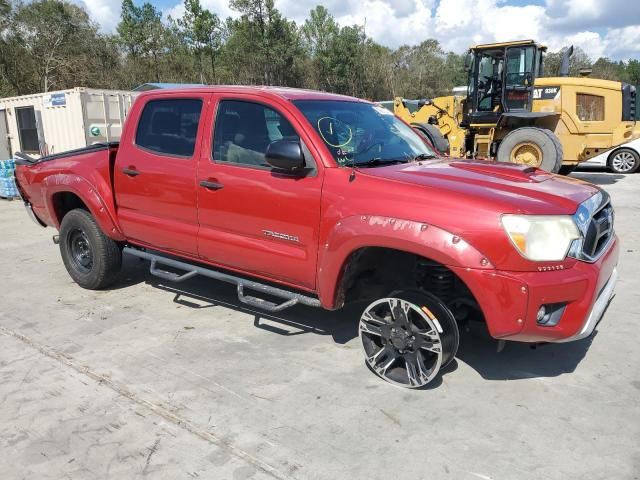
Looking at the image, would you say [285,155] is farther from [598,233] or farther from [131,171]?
[598,233]

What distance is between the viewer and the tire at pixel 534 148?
11219mm

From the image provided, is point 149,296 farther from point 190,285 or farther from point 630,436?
point 630,436

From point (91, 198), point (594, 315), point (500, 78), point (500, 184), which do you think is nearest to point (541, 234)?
point (500, 184)

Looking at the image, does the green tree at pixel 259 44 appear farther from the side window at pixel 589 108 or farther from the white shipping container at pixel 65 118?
the side window at pixel 589 108

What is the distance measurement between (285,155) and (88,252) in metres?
3.08

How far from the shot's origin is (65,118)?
13.9 metres

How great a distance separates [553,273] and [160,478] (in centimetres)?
232

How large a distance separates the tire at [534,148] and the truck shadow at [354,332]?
7.87 m

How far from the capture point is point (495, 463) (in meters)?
2.67

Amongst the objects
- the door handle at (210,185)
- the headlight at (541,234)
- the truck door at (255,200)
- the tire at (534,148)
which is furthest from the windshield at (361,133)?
the tire at (534,148)

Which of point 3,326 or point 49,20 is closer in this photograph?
point 3,326

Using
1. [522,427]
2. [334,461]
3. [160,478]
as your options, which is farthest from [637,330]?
[160,478]

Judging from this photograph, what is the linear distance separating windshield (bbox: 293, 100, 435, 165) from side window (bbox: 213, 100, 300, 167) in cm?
22

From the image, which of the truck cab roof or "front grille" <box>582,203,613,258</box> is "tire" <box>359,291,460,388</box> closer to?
"front grille" <box>582,203,613,258</box>
